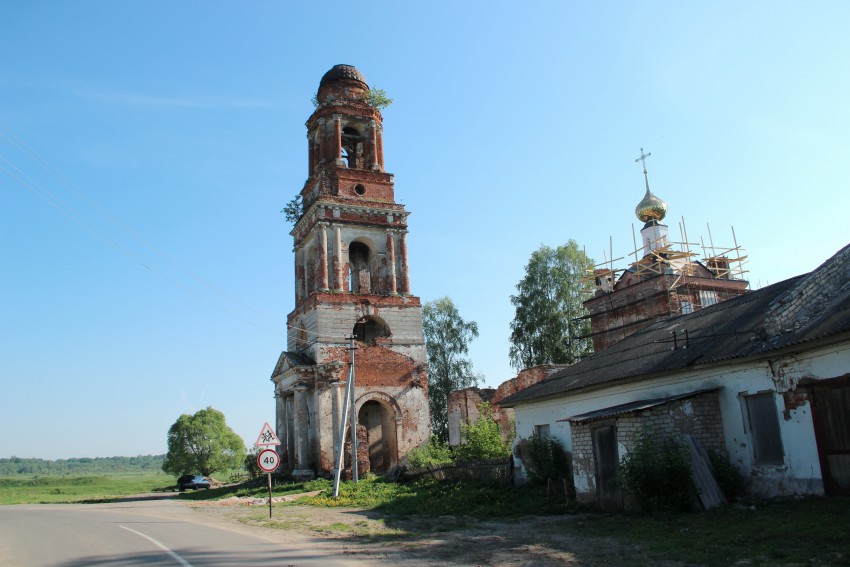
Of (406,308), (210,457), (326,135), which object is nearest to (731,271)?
(406,308)

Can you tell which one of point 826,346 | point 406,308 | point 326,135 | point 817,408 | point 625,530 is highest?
point 326,135

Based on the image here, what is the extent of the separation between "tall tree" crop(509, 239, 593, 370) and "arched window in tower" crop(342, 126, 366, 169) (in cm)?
1304

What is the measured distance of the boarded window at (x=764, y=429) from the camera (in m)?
12.1

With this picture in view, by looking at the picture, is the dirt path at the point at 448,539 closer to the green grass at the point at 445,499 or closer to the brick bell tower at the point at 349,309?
the green grass at the point at 445,499

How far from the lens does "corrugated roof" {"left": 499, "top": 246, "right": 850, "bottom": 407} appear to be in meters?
11.9

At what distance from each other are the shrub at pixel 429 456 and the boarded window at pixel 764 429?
12.9 m

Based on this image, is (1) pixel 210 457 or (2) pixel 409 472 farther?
(1) pixel 210 457

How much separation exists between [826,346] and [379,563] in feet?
25.5

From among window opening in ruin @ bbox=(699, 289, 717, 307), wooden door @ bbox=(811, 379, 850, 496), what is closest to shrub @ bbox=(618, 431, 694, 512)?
wooden door @ bbox=(811, 379, 850, 496)

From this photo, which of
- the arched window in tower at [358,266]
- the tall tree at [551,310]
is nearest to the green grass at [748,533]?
the arched window in tower at [358,266]

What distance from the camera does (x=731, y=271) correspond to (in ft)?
103

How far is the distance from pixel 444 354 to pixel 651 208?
1716 cm

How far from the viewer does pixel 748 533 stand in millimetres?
9500

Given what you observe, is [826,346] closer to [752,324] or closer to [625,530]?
[752,324]
